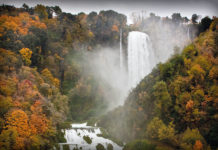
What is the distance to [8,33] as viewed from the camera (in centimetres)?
3922

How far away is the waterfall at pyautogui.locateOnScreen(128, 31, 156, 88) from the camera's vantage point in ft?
191

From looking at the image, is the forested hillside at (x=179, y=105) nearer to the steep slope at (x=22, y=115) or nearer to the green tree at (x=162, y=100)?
the green tree at (x=162, y=100)

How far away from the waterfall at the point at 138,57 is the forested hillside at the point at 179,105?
98.6 feet

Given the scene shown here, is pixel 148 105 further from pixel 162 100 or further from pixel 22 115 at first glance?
pixel 22 115

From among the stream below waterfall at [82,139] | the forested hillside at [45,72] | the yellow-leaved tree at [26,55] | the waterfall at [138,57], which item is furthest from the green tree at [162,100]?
the waterfall at [138,57]

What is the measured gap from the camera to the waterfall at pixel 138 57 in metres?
58.2

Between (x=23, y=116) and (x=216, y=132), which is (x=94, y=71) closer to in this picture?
(x=23, y=116)

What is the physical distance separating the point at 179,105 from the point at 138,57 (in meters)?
37.8

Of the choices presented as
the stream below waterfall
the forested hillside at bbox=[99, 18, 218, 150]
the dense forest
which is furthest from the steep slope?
the forested hillside at bbox=[99, 18, 218, 150]

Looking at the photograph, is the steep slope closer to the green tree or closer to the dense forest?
the dense forest

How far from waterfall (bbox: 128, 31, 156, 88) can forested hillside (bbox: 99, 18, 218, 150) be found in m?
30.0

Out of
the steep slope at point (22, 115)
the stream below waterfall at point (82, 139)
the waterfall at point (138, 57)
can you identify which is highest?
the waterfall at point (138, 57)

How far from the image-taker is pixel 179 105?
22.5 m

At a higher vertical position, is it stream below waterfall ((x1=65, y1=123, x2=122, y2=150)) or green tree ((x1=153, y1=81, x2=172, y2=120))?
green tree ((x1=153, y1=81, x2=172, y2=120))
